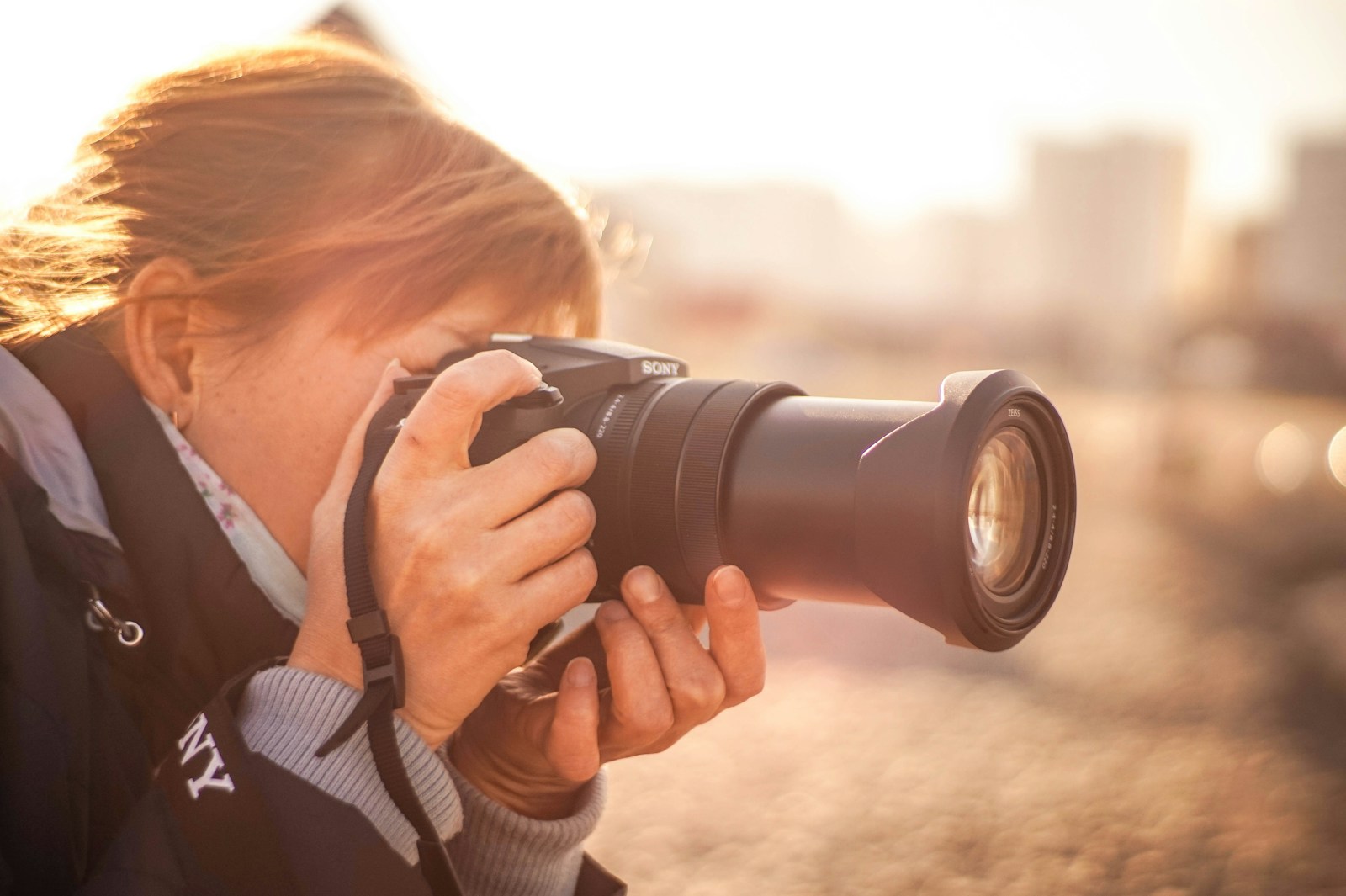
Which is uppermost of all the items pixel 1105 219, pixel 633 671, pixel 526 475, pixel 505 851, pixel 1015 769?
pixel 1105 219

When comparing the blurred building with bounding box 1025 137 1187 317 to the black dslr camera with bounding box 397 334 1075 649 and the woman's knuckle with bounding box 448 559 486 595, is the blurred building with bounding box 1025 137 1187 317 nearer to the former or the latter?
the black dslr camera with bounding box 397 334 1075 649

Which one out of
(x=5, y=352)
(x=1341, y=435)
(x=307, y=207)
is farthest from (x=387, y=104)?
(x=1341, y=435)

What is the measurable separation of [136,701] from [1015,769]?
2311 millimetres

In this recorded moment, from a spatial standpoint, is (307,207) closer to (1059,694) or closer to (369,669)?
(369,669)

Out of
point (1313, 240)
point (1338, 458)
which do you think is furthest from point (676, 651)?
point (1313, 240)

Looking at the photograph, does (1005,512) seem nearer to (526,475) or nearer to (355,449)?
(526,475)

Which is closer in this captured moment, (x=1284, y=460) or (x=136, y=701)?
(x=136, y=701)

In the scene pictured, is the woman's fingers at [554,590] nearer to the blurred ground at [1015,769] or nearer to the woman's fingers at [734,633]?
the woman's fingers at [734,633]

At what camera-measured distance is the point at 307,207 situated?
122cm

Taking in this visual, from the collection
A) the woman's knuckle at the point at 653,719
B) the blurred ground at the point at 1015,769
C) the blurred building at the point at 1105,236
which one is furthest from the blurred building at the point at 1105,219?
the woman's knuckle at the point at 653,719

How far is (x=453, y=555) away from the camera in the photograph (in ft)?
3.24

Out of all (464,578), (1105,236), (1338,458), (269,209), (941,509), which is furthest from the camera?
(1105,236)

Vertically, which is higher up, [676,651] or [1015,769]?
[676,651]

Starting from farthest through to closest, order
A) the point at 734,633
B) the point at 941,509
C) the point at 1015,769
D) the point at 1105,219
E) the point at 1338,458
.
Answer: the point at 1105,219 < the point at 1338,458 < the point at 1015,769 < the point at 734,633 < the point at 941,509
